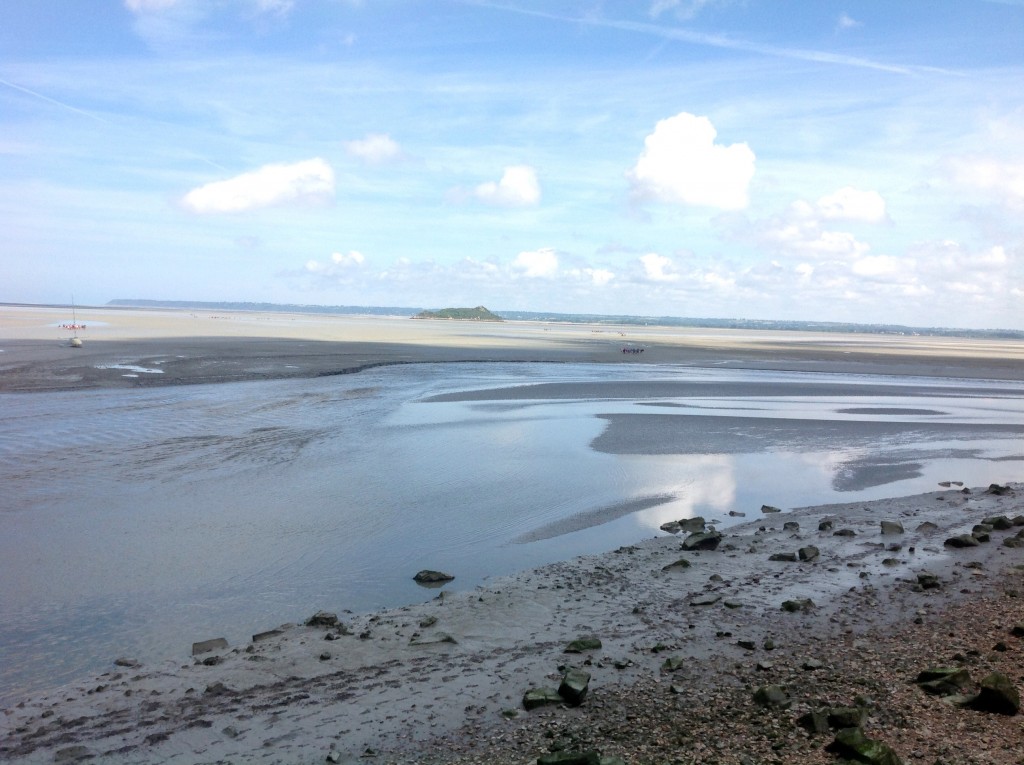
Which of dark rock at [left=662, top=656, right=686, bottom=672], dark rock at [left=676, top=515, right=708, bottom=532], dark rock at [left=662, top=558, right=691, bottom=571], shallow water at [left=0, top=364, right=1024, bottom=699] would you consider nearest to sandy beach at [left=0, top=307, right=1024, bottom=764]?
dark rock at [left=662, top=656, right=686, bottom=672]

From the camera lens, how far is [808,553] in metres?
10.4

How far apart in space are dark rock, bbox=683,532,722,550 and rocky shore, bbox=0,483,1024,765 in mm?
798

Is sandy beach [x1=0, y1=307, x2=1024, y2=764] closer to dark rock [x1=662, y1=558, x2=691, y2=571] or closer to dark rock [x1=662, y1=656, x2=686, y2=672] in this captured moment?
dark rock [x1=662, y1=656, x2=686, y2=672]

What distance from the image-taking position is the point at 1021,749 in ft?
Answer: 17.2

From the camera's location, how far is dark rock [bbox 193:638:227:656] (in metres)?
7.39

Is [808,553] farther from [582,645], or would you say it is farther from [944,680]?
[582,645]

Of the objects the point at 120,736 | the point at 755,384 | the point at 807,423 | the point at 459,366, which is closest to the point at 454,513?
the point at 120,736

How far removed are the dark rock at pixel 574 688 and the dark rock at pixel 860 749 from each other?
1.91m

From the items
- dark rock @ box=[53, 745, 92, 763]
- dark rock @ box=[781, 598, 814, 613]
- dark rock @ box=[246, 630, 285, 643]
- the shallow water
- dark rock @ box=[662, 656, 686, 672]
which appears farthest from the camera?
the shallow water

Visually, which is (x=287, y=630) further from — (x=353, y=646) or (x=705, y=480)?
(x=705, y=480)

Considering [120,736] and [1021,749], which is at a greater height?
[1021,749]

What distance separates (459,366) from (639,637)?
119 ft

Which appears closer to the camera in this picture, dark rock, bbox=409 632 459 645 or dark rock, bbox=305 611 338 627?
dark rock, bbox=409 632 459 645

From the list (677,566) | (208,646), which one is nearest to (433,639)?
(208,646)
